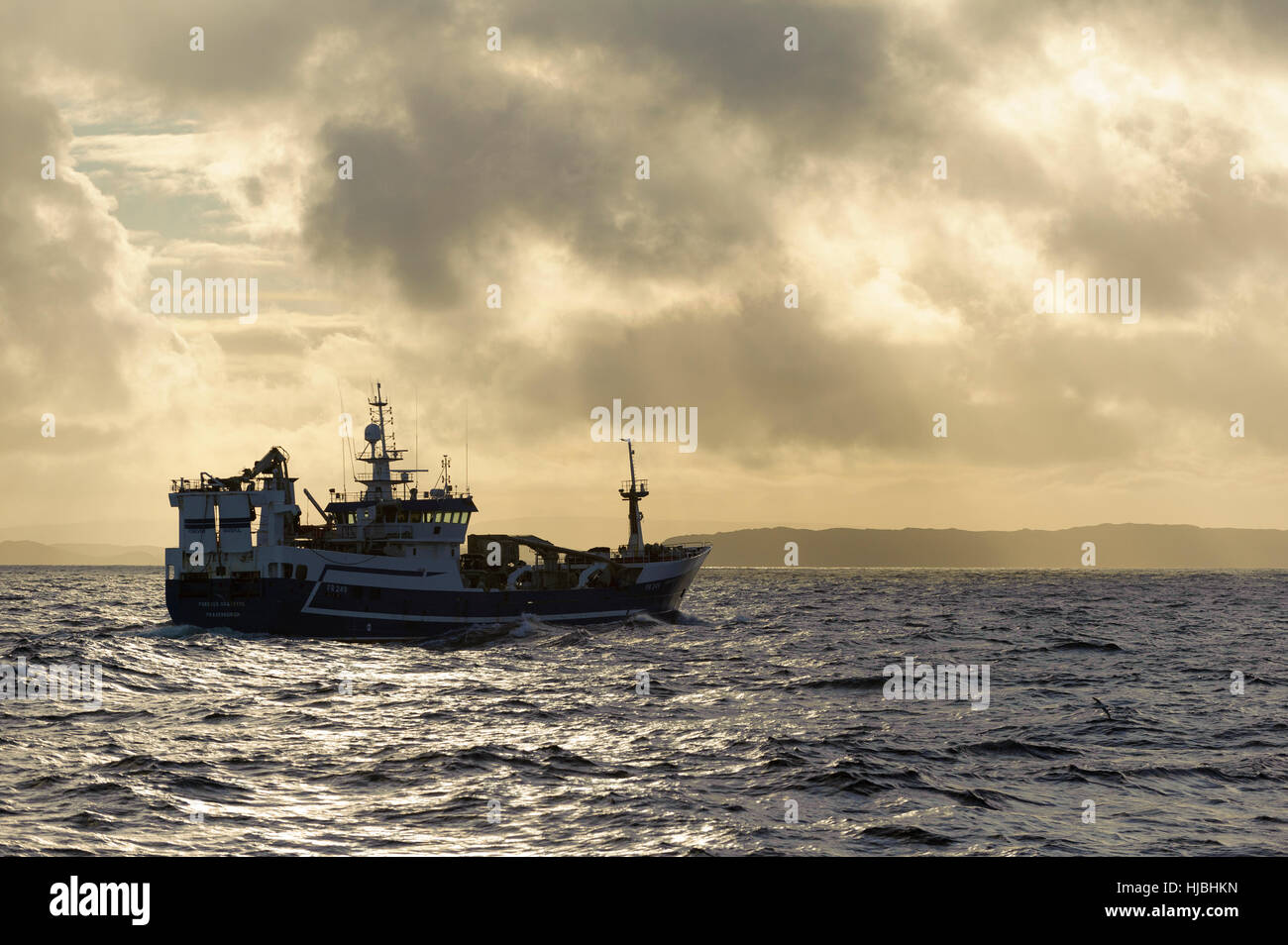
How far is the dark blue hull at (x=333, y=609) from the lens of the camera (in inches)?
2489

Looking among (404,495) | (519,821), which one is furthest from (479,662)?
(519,821)

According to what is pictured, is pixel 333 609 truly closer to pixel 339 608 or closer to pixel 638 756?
pixel 339 608

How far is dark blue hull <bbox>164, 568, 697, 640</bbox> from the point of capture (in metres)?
63.2

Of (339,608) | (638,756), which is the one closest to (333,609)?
(339,608)

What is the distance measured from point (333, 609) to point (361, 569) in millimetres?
3126

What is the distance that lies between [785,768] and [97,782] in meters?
15.8

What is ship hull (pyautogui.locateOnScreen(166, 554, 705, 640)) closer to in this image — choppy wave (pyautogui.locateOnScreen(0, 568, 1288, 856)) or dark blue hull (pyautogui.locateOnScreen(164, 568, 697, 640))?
dark blue hull (pyautogui.locateOnScreen(164, 568, 697, 640))

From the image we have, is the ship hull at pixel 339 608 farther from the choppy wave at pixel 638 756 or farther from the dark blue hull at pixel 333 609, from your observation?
the choppy wave at pixel 638 756

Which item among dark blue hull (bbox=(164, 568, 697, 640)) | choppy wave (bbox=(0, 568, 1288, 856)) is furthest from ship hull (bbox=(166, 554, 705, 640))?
choppy wave (bbox=(0, 568, 1288, 856))

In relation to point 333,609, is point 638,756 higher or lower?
lower

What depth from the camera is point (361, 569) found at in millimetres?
64938

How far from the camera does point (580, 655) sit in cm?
5494

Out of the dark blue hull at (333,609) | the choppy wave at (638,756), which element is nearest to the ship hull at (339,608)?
the dark blue hull at (333,609)

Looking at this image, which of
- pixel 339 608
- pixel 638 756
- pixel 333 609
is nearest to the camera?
pixel 638 756
